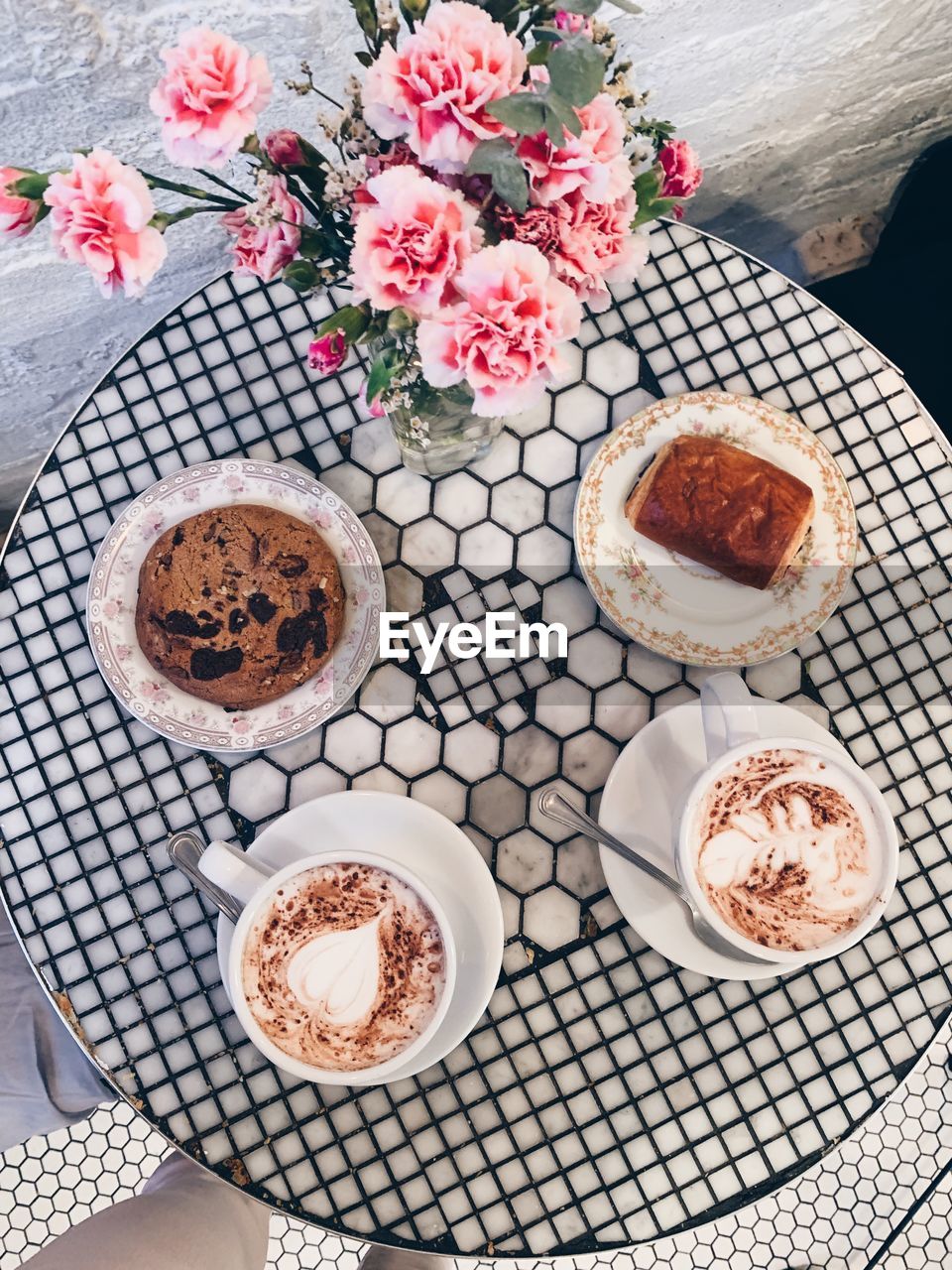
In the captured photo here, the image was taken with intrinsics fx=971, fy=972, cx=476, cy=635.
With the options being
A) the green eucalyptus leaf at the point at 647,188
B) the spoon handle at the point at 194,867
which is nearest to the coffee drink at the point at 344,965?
the spoon handle at the point at 194,867

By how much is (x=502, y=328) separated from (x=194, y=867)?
2.16 ft

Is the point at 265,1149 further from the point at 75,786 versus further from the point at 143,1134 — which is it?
the point at 143,1134

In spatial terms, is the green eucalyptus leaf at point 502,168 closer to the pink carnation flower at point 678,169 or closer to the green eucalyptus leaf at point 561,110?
the green eucalyptus leaf at point 561,110

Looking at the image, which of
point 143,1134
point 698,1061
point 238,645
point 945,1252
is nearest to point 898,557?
point 698,1061

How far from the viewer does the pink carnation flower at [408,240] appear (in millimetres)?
521

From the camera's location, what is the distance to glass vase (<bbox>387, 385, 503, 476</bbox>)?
74 cm

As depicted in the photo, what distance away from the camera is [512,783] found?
3.27 ft

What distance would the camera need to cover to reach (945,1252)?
1.68m

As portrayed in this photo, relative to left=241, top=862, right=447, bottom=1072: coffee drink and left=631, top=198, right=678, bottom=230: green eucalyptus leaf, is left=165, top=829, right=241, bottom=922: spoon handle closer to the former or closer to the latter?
left=241, top=862, right=447, bottom=1072: coffee drink

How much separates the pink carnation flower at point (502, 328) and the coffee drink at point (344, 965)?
0.46 metres

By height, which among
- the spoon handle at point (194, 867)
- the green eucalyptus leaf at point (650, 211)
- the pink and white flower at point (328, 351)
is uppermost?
the green eucalyptus leaf at point (650, 211)

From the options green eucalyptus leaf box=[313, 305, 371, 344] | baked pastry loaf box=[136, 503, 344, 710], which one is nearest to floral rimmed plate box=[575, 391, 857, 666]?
baked pastry loaf box=[136, 503, 344, 710]

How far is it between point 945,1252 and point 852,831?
4.32 feet

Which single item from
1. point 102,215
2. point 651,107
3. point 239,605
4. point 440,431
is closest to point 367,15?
point 102,215
